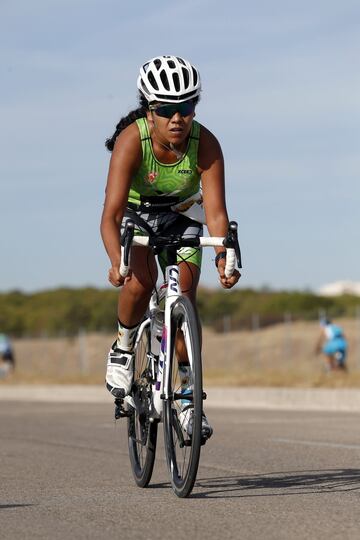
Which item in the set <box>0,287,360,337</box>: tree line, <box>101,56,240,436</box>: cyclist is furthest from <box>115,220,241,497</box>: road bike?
<box>0,287,360,337</box>: tree line

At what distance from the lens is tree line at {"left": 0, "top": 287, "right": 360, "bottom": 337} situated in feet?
246

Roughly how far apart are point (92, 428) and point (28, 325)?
74329mm

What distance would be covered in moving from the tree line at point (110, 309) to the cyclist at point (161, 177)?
57091 millimetres

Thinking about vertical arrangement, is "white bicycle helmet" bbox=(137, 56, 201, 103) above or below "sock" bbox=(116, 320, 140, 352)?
above

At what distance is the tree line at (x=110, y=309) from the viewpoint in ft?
246

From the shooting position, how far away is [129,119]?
26.4 ft

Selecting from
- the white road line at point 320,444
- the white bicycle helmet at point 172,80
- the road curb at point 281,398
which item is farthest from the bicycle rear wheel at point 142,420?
the road curb at point 281,398

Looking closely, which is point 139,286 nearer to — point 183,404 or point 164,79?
point 183,404

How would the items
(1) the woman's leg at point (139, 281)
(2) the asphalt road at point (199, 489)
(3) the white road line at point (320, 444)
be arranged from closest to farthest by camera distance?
(2) the asphalt road at point (199, 489) < (1) the woman's leg at point (139, 281) < (3) the white road line at point (320, 444)

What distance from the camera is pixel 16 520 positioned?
668cm

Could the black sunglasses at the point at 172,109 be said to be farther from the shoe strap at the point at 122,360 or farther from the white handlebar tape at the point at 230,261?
the shoe strap at the point at 122,360

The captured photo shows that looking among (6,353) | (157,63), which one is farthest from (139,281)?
(6,353)

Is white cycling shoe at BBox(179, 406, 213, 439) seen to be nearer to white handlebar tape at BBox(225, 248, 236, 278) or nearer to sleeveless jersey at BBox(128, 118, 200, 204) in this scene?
white handlebar tape at BBox(225, 248, 236, 278)

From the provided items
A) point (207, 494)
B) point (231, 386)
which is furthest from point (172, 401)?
point (231, 386)
